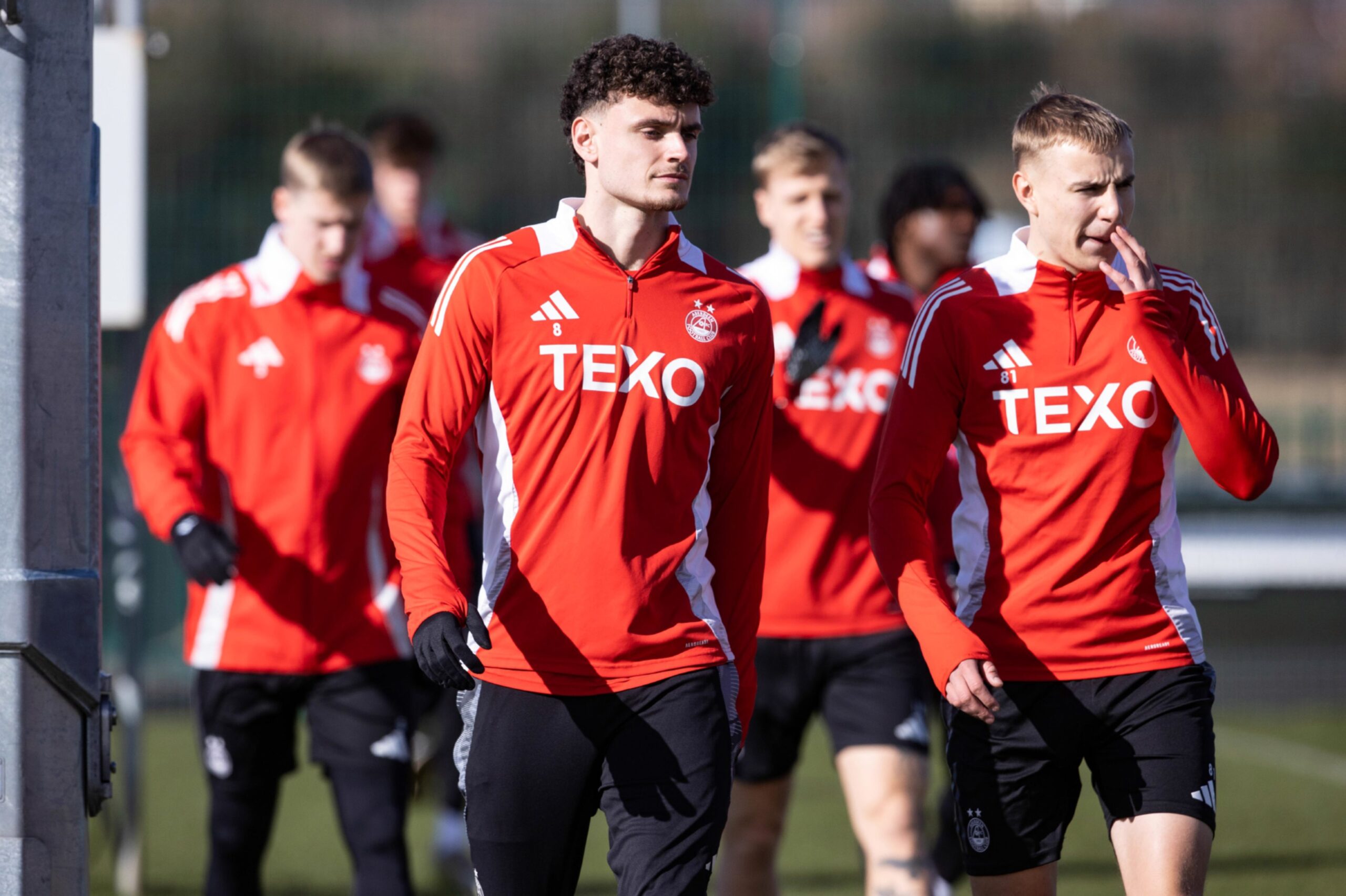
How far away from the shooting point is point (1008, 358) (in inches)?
133

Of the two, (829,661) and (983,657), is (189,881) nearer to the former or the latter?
(829,661)

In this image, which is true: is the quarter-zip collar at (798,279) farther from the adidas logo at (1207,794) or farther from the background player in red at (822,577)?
the adidas logo at (1207,794)

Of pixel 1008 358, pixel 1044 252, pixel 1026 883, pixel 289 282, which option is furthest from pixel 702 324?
pixel 289 282

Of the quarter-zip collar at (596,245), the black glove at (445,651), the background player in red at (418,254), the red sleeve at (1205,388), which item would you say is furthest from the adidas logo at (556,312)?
the background player in red at (418,254)

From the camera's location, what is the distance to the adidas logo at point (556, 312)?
126 inches

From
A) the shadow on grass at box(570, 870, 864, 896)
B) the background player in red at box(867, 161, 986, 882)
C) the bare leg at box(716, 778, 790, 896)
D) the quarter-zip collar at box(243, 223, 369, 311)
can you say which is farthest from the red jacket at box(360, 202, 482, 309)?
the bare leg at box(716, 778, 790, 896)

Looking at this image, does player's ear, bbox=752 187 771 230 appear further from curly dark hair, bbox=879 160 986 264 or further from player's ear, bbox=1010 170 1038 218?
player's ear, bbox=1010 170 1038 218

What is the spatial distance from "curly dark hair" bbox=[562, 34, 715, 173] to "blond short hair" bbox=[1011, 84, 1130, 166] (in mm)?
673

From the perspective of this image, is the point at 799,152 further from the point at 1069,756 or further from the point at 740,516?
the point at 1069,756

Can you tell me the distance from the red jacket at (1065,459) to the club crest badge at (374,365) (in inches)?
67.5

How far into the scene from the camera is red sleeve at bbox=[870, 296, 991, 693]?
3.37m

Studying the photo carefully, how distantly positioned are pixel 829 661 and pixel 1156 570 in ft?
4.54

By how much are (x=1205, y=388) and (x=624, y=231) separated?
3.87 feet

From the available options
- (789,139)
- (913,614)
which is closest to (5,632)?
(913,614)
